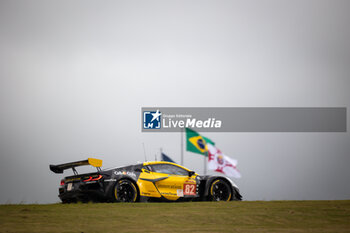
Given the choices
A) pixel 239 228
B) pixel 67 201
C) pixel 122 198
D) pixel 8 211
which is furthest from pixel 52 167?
pixel 239 228

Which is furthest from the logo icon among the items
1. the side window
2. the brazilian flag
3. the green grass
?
the green grass

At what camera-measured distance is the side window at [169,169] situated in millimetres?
12688

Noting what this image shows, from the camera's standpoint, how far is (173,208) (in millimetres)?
9953

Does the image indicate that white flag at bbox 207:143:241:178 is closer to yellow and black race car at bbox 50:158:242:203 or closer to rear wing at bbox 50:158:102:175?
yellow and black race car at bbox 50:158:242:203

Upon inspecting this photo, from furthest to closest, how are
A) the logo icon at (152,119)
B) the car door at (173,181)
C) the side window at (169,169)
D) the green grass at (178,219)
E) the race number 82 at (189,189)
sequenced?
the logo icon at (152,119)
the race number 82 at (189,189)
the side window at (169,169)
the car door at (173,181)
the green grass at (178,219)

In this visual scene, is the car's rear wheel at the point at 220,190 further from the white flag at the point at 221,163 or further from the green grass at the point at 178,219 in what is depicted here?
the white flag at the point at 221,163

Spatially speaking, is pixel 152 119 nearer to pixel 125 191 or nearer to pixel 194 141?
pixel 194 141

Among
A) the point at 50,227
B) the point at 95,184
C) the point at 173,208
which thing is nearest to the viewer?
the point at 50,227

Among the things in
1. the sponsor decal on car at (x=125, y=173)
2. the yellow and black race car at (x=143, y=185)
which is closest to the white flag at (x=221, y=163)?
the yellow and black race car at (x=143, y=185)

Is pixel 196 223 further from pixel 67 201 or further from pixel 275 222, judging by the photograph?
→ pixel 67 201

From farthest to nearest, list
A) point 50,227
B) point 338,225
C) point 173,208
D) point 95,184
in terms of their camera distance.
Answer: point 95,184, point 173,208, point 338,225, point 50,227

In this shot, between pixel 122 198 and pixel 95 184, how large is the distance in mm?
804

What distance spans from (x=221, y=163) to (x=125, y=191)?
15347 millimetres

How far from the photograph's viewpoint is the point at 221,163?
87.2 ft
